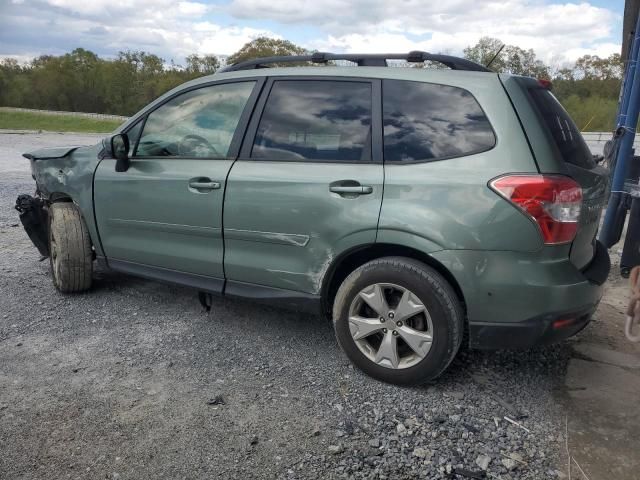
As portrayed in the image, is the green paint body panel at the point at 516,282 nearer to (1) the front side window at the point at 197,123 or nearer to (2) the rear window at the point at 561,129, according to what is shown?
(2) the rear window at the point at 561,129

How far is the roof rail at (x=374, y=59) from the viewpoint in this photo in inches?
124

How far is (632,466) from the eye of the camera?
2.50m

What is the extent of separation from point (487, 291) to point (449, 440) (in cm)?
77

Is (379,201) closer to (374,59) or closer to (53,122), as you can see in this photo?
(374,59)

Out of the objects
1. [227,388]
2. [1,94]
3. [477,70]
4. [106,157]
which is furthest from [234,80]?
[1,94]

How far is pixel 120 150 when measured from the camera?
389cm

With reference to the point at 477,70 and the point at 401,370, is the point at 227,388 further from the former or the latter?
the point at 477,70

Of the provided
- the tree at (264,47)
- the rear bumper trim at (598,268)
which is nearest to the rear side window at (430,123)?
the rear bumper trim at (598,268)

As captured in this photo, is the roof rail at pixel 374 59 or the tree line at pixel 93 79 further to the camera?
the tree line at pixel 93 79

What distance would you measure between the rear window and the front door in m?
1.78

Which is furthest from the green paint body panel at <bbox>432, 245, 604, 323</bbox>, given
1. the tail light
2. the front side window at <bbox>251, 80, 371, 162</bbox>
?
the front side window at <bbox>251, 80, 371, 162</bbox>

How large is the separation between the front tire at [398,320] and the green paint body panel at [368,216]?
0.41 ft

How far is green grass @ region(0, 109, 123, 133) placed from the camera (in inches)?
1318

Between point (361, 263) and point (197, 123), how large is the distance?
5.10 feet
